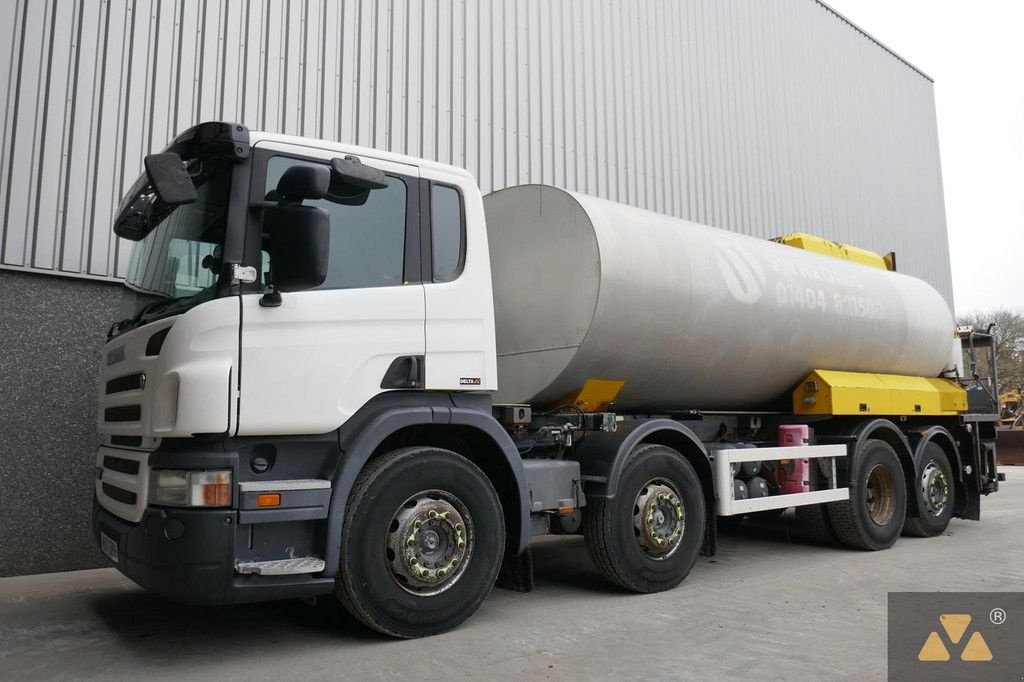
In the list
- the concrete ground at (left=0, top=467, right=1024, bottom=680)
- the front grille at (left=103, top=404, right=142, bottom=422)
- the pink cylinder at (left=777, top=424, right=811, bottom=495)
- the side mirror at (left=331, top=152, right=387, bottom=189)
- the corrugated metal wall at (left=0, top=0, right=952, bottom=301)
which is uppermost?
the corrugated metal wall at (left=0, top=0, right=952, bottom=301)

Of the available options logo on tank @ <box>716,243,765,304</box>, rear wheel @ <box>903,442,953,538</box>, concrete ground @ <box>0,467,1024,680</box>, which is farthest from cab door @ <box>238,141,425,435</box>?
rear wheel @ <box>903,442,953,538</box>

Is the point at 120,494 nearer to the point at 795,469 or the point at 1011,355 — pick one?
the point at 795,469

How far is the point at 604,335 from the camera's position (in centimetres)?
566

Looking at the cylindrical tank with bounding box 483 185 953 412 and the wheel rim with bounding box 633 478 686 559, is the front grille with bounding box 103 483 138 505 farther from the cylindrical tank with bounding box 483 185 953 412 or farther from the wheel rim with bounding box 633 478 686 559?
the wheel rim with bounding box 633 478 686 559

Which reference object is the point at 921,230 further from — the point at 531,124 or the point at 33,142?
the point at 33,142

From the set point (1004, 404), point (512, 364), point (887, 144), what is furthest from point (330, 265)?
point (1004, 404)

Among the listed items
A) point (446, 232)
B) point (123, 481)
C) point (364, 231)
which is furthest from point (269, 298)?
point (123, 481)

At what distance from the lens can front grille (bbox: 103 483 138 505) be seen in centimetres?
427

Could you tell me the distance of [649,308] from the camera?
591 cm

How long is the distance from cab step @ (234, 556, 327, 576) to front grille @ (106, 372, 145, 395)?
3.77 ft

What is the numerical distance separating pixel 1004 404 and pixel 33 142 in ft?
105

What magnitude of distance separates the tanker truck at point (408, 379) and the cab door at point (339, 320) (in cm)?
1

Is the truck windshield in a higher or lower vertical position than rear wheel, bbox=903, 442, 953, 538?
higher

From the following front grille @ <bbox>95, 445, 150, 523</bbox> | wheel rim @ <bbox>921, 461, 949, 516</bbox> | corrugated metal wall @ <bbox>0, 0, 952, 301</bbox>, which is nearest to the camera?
front grille @ <bbox>95, 445, 150, 523</bbox>
